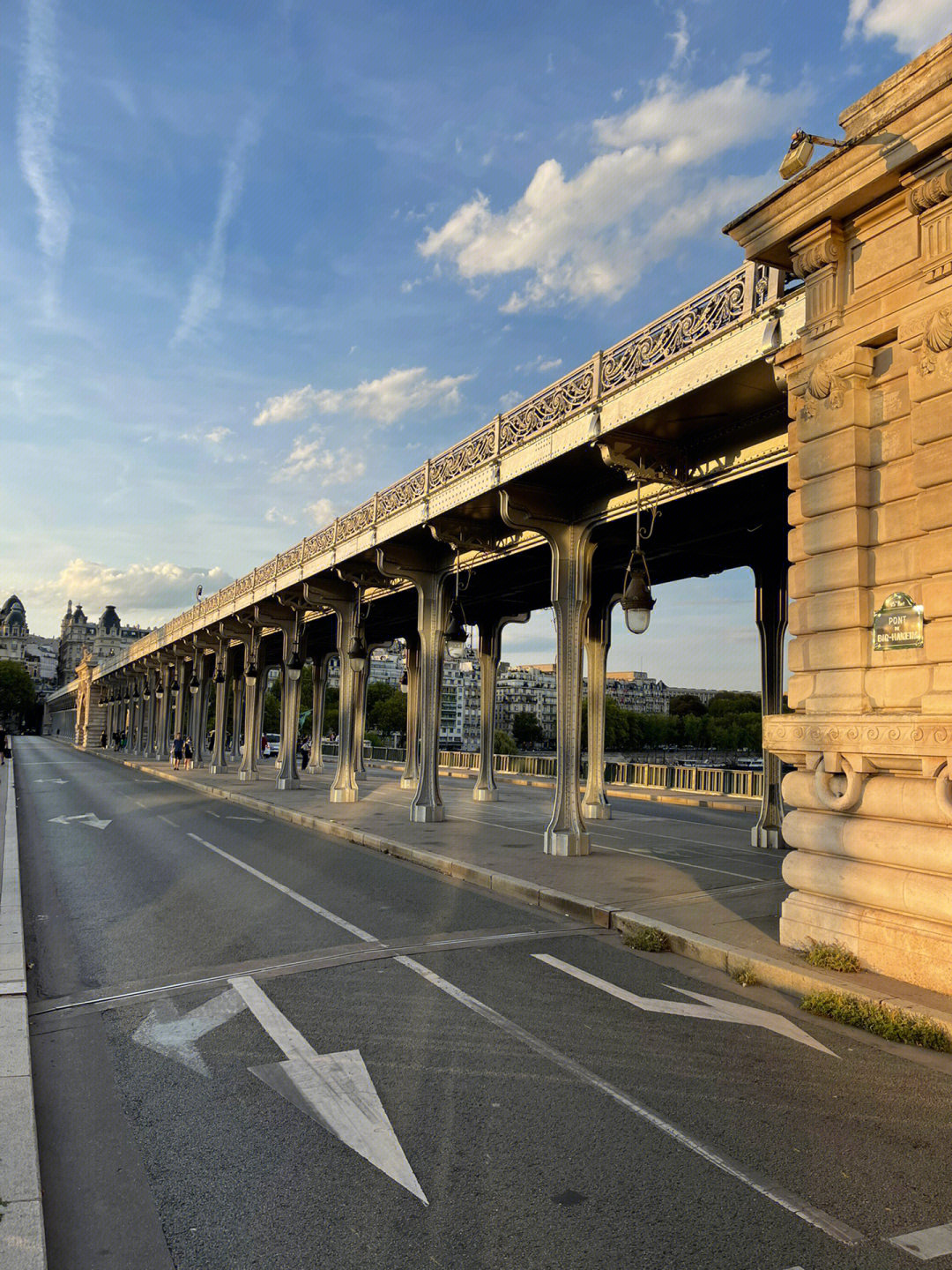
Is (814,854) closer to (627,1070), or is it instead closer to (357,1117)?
(627,1070)

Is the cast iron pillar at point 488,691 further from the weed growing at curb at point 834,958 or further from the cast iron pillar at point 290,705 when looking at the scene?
the weed growing at curb at point 834,958

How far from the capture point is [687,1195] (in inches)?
144

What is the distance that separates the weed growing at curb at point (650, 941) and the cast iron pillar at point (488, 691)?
17221 mm

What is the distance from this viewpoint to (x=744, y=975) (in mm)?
7012

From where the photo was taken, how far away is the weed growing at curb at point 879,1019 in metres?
5.49

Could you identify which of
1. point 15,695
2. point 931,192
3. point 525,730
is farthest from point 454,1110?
point 15,695

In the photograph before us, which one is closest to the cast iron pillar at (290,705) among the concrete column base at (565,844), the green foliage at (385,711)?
the concrete column base at (565,844)

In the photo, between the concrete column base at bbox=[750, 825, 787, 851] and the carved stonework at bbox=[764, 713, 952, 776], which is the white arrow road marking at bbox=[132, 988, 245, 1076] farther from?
the concrete column base at bbox=[750, 825, 787, 851]

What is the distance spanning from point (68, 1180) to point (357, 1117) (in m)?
1.38

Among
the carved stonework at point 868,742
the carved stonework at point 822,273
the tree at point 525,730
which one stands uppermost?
the carved stonework at point 822,273

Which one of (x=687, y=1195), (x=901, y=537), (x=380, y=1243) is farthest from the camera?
(x=901, y=537)

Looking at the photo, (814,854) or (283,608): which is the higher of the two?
(283,608)

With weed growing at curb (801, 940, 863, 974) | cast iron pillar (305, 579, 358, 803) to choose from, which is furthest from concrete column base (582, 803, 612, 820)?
weed growing at curb (801, 940, 863, 974)

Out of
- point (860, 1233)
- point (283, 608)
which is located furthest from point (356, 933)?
point (283, 608)
